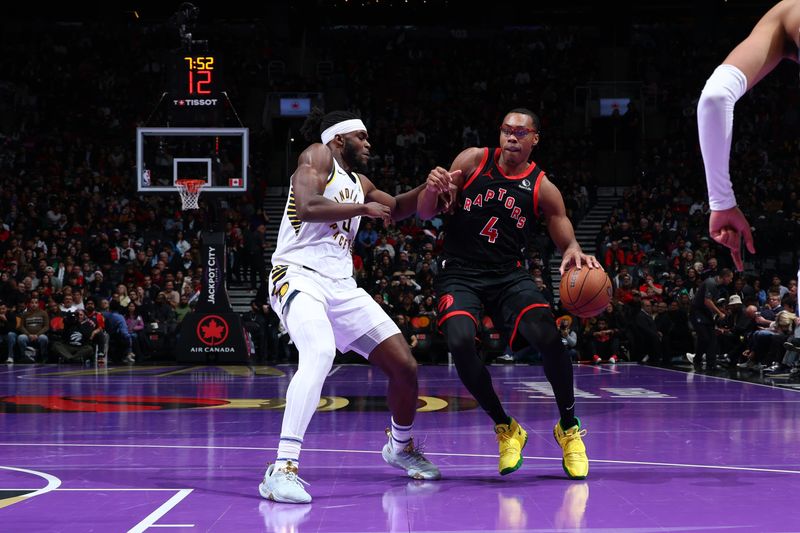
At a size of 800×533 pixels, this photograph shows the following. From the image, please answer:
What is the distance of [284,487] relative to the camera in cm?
486

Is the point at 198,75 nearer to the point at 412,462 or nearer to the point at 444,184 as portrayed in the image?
the point at 444,184

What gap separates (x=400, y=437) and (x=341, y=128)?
1.78 m

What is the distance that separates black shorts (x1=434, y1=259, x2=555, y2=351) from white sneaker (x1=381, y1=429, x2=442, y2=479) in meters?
0.76

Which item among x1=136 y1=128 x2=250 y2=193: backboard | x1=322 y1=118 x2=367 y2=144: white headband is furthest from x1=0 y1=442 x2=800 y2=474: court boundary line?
x1=136 y1=128 x2=250 y2=193: backboard

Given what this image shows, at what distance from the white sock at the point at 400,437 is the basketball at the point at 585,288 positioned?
1.15 metres

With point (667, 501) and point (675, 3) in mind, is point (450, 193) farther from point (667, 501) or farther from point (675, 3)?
point (675, 3)

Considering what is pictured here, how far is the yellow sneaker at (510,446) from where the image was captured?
561cm

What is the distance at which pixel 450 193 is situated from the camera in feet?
18.7

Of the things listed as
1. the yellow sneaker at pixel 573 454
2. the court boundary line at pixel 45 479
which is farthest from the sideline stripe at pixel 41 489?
the yellow sneaker at pixel 573 454

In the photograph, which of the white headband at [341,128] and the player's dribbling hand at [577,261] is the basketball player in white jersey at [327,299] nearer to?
the white headband at [341,128]

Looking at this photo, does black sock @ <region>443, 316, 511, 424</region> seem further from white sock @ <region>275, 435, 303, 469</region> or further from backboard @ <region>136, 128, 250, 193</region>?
backboard @ <region>136, 128, 250, 193</region>

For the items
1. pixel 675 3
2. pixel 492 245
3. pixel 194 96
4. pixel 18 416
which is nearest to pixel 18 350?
pixel 194 96

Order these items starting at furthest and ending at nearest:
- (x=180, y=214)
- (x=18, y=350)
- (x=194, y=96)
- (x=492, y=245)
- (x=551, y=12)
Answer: (x=551, y=12)
(x=180, y=214)
(x=18, y=350)
(x=194, y=96)
(x=492, y=245)

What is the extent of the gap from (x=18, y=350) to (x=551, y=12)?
24404 mm
